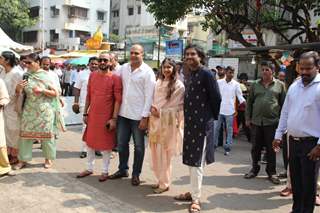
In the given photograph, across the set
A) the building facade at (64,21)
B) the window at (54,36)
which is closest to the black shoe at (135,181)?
the building facade at (64,21)

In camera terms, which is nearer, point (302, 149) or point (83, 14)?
point (302, 149)

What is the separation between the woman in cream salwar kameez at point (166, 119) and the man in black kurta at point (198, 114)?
428 millimetres

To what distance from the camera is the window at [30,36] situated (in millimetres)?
41625

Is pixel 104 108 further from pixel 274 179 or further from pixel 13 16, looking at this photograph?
pixel 13 16

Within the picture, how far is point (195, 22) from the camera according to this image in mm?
42375

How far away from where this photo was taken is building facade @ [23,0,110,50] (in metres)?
39.8

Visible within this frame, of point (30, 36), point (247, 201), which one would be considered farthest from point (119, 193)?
point (30, 36)

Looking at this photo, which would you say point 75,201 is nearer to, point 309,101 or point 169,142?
point 169,142

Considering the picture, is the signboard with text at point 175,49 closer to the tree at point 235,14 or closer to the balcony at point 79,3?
the tree at point 235,14

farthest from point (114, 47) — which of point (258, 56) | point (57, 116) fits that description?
point (57, 116)

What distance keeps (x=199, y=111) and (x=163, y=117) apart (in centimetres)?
68

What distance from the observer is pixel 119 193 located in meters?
5.29

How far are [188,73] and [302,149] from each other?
5.01ft

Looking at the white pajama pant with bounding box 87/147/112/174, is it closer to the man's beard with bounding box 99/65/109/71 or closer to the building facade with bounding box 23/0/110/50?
the man's beard with bounding box 99/65/109/71
